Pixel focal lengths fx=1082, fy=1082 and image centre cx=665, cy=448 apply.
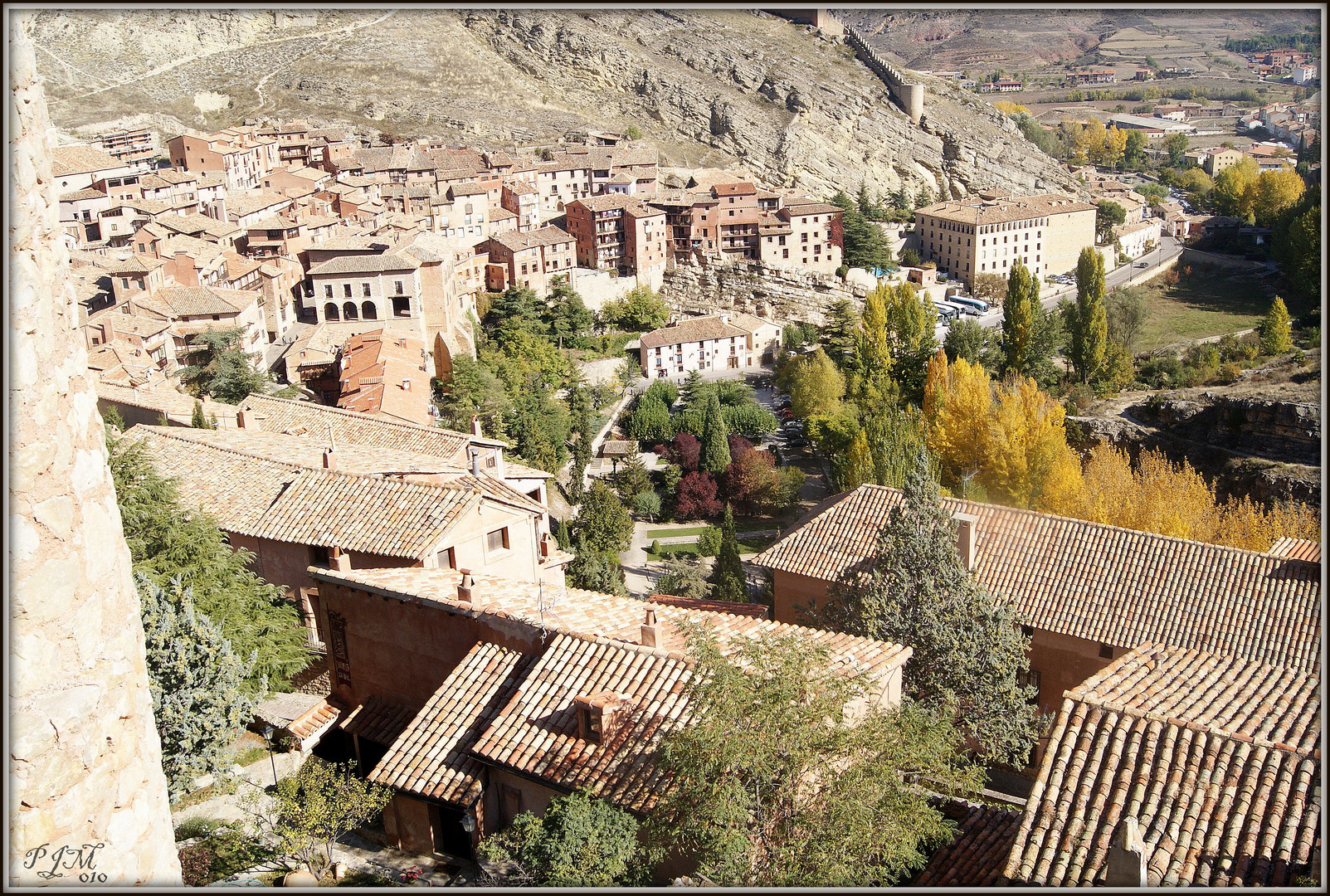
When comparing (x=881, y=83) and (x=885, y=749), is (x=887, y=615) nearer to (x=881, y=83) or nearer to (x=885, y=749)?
(x=885, y=749)

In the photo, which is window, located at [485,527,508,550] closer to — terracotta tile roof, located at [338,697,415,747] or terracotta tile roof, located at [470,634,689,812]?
terracotta tile roof, located at [338,697,415,747]

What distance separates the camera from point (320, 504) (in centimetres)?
1459

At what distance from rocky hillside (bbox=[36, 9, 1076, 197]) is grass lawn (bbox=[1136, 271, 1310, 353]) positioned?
73.7 ft

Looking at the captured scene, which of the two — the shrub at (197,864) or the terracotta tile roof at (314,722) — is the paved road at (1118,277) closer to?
the terracotta tile roof at (314,722)

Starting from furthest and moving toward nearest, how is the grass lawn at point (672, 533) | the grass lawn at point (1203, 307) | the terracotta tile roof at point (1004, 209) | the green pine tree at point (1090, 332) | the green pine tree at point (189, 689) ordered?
the terracotta tile roof at point (1004, 209) → the grass lawn at point (1203, 307) → the green pine tree at point (1090, 332) → the grass lawn at point (672, 533) → the green pine tree at point (189, 689)

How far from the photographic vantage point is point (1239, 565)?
16219 millimetres

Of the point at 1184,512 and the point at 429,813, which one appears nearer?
the point at 429,813

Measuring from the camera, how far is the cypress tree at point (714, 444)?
4472cm

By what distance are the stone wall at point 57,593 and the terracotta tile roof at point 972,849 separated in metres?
6.34

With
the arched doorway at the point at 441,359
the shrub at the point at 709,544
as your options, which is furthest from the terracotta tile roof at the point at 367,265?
the shrub at the point at 709,544

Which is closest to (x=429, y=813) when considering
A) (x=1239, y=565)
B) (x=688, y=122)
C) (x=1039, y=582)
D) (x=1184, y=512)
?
(x=1039, y=582)

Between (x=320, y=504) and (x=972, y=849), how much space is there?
947 cm

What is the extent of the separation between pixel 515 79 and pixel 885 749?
88704 mm

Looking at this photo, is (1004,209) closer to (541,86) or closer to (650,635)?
(541,86)
